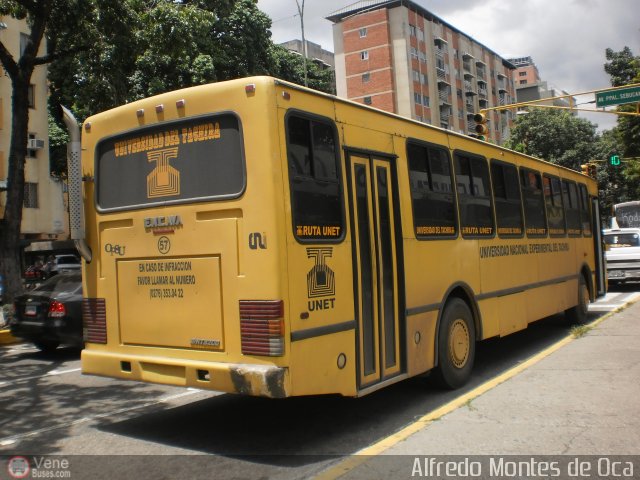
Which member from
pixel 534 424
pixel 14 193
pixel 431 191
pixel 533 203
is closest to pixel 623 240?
pixel 533 203

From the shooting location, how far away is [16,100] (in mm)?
12781

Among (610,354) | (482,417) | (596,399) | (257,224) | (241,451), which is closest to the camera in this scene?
(257,224)

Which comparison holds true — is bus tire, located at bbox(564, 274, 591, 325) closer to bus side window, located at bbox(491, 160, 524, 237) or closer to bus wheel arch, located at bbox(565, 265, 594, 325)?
bus wheel arch, located at bbox(565, 265, 594, 325)

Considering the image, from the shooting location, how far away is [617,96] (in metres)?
17.1

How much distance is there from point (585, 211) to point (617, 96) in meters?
6.81

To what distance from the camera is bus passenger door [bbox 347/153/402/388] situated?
5418 millimetres

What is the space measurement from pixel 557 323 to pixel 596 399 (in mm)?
6119

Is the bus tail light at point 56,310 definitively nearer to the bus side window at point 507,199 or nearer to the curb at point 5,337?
the curb at point 5,337

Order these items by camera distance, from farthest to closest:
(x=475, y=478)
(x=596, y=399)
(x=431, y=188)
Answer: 1. (x=431, y=188)
2. (x=596, y=399)
3. (x=475, y=478)

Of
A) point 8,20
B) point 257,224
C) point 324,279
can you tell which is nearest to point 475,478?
point 324,279

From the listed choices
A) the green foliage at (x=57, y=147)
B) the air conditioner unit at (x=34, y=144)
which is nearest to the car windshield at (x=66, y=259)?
the green foliage at (x=57, y=147)

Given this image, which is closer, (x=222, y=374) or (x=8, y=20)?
(x=222, y=374)

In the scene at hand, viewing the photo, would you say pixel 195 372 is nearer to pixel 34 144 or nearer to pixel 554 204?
pixel 554 204

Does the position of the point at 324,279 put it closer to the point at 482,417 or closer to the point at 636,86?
the point at 482,417
